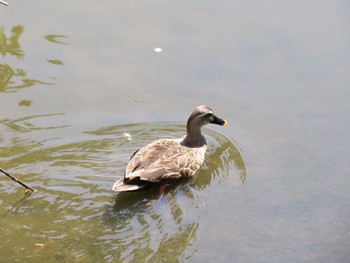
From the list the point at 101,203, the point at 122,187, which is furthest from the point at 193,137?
the point at 101,203

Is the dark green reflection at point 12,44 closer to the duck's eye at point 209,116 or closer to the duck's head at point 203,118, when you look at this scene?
the duck's head at point 203,118

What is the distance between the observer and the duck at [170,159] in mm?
6961

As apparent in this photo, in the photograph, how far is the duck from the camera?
6961 mm

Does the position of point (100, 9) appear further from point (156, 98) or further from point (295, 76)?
point (295, 76)

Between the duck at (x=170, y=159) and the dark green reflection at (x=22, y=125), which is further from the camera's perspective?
the dark green reflection at (x=22, y=125)

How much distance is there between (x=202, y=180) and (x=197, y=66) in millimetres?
1845

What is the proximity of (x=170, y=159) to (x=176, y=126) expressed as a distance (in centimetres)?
82

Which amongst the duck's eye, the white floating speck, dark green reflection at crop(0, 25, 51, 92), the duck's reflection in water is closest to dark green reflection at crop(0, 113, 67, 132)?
dark green reflection at crop(0, 25, 51, 92)

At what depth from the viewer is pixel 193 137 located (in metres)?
7.93

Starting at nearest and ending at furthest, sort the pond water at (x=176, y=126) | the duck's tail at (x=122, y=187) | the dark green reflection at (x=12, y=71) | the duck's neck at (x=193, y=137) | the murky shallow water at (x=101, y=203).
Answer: the murky shallow water at (x=101, y=203)
the pond water at (x=176, y=126)
the duck's tail at (x=122, y=187)
the duck's neck at (x=193, y=137)
the dark green reflection at (x=12, y=71)

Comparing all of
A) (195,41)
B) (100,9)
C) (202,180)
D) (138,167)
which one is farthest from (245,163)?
(100,9)

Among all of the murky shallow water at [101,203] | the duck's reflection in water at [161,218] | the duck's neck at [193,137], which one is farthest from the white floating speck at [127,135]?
the duck's reflection in water at [161,218]

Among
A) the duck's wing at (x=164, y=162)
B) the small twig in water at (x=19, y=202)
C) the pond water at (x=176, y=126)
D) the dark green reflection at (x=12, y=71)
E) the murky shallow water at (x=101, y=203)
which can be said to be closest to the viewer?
the murky shallow water at (x=101, y=203)

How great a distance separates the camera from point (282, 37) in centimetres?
920
